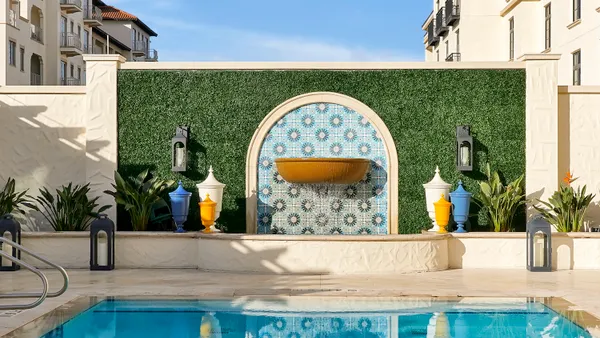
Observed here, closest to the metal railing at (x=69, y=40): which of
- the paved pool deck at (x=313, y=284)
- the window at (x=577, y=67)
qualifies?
the window at (x=577, y=67)

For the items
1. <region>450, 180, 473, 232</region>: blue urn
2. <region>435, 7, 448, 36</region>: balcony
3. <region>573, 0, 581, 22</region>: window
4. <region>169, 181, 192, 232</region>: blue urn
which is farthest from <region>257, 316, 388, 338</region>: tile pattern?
<region>435, 7, 448, 36</region>: balcony

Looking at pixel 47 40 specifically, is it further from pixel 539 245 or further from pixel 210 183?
pixel 539 245

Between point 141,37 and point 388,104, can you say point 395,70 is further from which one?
point 141,37

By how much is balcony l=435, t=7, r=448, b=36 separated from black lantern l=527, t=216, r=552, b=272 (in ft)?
76.1

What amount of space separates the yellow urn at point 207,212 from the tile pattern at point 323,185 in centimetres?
113

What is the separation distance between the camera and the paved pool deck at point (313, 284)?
1038 cm

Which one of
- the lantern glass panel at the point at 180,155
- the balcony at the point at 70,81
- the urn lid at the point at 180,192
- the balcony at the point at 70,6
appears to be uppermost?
the balcony at the point at 70,6

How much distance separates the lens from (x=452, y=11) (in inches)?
1315

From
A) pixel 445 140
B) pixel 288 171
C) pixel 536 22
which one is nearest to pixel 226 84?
pixel 288 171

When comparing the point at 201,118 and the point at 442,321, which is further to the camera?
the point at 201,118

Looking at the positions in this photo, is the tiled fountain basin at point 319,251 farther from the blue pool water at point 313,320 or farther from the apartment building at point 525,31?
the apartment building at point 525,31

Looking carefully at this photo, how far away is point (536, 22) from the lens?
28.0m

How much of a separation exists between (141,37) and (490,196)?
55523 millimetres

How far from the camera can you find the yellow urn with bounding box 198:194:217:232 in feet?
45.5
